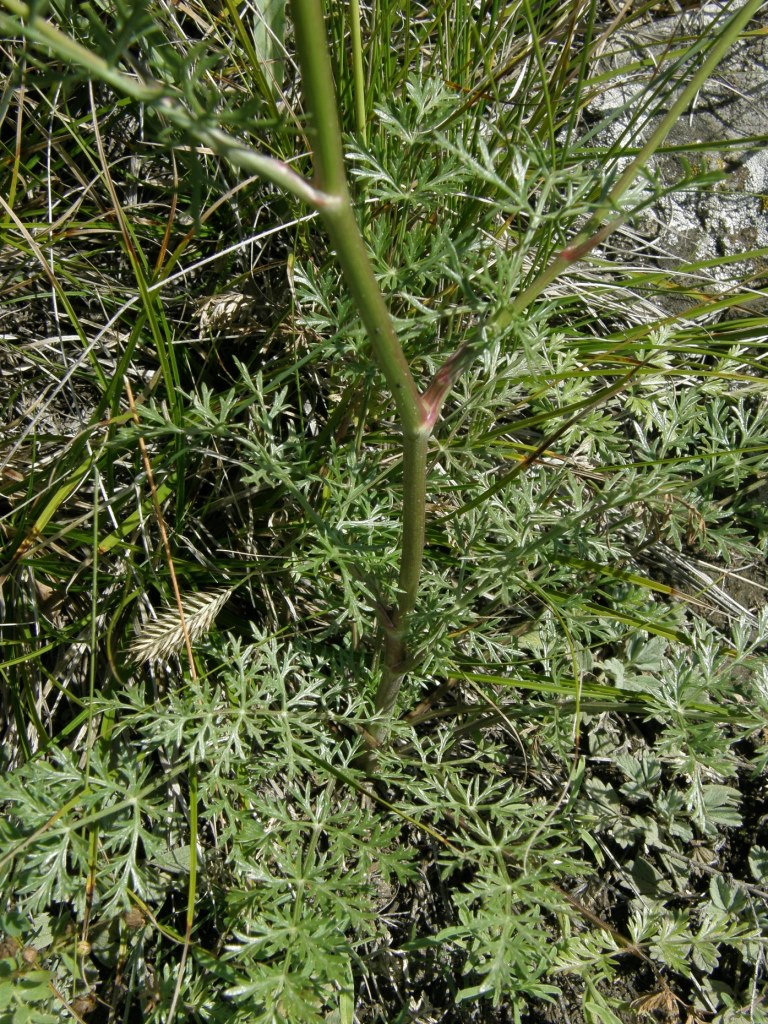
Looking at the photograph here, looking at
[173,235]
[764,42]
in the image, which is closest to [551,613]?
[173,235]

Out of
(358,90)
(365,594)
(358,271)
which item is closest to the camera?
(358,271)

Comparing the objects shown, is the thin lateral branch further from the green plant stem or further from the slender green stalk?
the slender green stalk

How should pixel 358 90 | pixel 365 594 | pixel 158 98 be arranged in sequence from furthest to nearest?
pixel 358 90
pixel 365 594
pixel 158 98

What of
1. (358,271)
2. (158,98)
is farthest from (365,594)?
(158,98)

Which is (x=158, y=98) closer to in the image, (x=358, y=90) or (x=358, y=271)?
(x=358, y=271)

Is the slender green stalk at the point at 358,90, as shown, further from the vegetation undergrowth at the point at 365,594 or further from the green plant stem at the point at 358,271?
the green plant stem at the point at 358,271

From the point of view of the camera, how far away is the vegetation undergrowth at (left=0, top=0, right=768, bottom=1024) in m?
1.93

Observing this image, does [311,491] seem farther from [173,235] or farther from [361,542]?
[173,235]

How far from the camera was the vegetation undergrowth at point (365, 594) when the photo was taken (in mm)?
1934

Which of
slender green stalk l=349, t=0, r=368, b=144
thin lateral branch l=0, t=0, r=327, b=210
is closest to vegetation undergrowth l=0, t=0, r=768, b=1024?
slender green stalk l=349, t=0, r=368, b=144

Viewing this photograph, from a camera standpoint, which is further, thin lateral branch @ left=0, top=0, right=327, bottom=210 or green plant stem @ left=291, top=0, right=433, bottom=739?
green plant stem @ left=291, top=0, right=433, bottom=739

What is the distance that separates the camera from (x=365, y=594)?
2035 millimetres

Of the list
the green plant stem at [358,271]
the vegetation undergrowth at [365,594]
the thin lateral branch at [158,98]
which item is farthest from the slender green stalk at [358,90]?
the thin lateral branch at [158,98]

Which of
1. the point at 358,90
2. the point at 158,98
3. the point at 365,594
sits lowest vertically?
the point at 365,594
